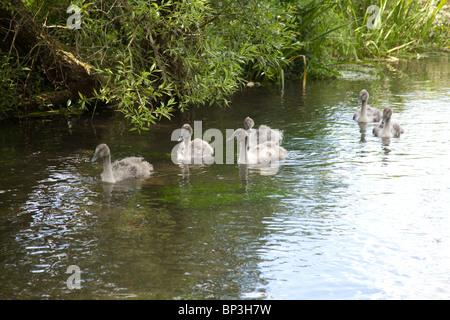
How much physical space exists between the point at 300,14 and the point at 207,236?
407 inches

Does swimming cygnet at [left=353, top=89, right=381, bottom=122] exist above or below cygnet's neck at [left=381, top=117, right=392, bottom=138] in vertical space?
above

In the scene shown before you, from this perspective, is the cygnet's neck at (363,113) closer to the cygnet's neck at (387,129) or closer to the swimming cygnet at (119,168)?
the cygnet's neck at (387,129)

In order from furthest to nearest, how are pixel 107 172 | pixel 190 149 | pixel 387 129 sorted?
pixel 387 129 → pixel 190 149 → pixel 107 172

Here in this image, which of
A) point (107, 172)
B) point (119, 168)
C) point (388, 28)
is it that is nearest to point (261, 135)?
point (119, 168)

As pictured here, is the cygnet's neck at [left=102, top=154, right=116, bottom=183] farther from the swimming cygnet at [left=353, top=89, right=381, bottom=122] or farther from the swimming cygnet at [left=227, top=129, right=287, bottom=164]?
the swimming cygnet at [left=353, top=89, right=381, bottom=122]

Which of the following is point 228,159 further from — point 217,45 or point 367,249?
point 367,249

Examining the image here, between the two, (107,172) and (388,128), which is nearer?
(107,172)

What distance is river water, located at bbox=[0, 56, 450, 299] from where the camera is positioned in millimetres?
5375

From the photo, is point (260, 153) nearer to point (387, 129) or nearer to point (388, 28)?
point (387, 129)

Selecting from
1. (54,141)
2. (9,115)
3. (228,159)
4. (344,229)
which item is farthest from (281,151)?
(9,115)

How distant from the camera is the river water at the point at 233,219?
17.6 ft

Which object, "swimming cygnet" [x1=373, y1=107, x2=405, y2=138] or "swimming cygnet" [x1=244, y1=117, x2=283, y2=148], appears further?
"swimming cygnet" [x1=373, y1=107, x2=405, y2=138]

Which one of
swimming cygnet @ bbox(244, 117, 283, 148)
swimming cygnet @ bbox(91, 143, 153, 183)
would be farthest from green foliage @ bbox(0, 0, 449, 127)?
swimming cygnet @ bbox(244, 117, 283, 148)

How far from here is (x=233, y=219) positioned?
6863mm
